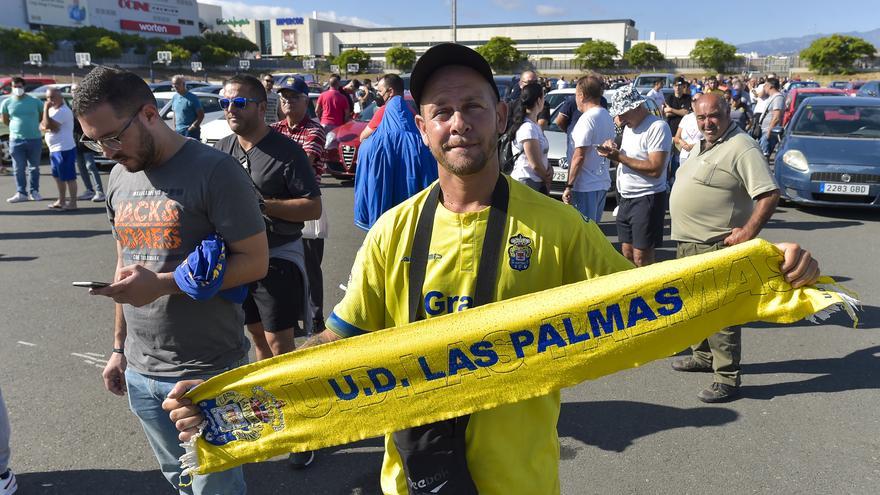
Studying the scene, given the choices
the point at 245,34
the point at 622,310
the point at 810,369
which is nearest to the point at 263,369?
the point at 622,310

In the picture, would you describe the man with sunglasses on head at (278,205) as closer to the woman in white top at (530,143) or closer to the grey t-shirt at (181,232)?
the grey t-shirt at (181,232)

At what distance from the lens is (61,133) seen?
10070mm

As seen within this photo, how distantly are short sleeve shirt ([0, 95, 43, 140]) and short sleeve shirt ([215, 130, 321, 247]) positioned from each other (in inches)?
350

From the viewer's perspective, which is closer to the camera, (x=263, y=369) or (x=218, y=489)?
(x=263, y=369)

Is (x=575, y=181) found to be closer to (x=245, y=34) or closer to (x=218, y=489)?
(x=218, y=489)

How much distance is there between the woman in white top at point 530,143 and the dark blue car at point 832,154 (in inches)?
230

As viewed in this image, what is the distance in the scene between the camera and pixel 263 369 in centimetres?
188

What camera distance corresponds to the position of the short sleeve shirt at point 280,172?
361 cm

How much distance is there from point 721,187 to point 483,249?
10.4ft

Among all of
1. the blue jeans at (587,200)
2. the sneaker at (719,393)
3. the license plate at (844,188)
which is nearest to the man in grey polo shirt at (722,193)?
the sneaker at (719,393)

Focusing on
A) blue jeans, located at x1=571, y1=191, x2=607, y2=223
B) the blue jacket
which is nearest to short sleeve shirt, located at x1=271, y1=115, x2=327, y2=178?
the blue jacket

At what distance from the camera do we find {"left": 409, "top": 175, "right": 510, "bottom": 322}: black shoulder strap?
1.70 meters

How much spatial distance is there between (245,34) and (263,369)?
143m

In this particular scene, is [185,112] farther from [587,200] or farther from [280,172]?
[280,172]
